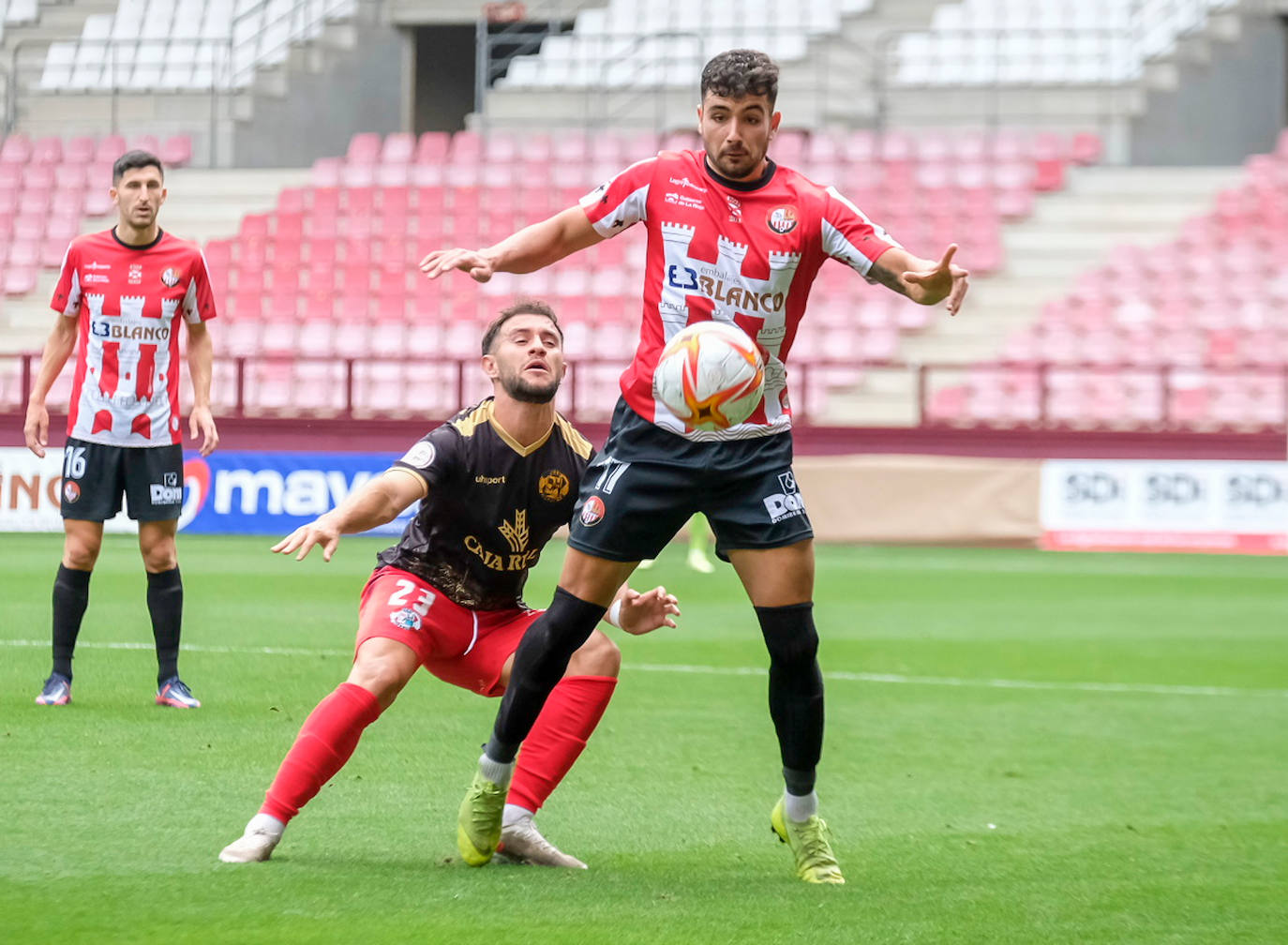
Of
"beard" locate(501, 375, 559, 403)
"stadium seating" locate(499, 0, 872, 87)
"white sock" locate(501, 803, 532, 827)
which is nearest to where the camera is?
"white sock" locate(501, 803, 532, 827)

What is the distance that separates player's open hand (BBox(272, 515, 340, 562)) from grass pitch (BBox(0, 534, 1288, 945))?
2.67 feet

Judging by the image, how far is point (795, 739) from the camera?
4773 mm

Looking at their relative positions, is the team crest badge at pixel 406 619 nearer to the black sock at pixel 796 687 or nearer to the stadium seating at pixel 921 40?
the black sock at pixel 796 687

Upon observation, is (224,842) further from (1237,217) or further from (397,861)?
(1237,217)

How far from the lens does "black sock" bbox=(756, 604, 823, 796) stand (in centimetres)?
466

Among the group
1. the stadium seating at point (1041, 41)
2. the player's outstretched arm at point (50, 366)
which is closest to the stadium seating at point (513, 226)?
the stadium seating at point (1041, 41)

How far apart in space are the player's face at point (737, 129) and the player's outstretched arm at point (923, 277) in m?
0.44

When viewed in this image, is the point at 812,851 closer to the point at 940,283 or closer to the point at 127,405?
the point at 940,283

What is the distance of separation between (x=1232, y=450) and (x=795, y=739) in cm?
1588

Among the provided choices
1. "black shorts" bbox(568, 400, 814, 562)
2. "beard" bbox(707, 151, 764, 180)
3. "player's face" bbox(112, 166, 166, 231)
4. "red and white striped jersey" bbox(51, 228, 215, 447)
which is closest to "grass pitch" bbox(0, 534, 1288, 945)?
"black shorts" bbox(568, 400, 814, 562)

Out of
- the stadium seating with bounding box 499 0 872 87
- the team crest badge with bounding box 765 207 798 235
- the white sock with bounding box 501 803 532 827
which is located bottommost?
the white sock with bounding box 501 803 532 827

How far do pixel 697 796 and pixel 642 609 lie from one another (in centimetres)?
115

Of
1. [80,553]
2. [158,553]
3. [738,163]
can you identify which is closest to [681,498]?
[738,163]

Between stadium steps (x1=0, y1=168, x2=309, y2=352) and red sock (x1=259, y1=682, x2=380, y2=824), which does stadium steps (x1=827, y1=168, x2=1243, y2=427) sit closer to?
stadium steps (x1=0, y1=168, x2=309, y2=352)
